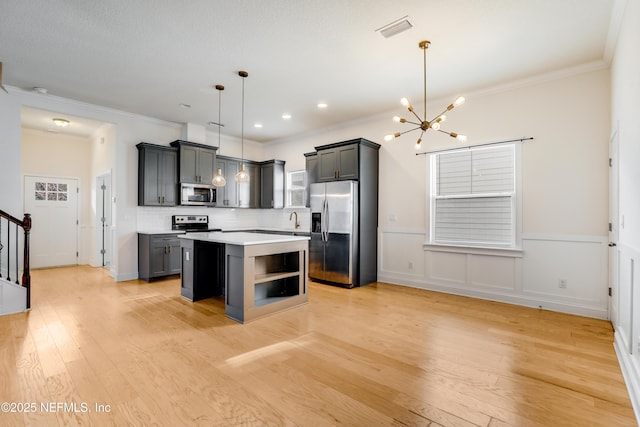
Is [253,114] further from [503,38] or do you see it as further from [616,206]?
[616,206]

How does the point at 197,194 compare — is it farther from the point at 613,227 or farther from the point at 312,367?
the point at 613,227

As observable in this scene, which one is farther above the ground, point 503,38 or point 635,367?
point 503,38

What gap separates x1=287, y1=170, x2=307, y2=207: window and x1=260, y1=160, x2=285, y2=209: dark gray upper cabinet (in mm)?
184

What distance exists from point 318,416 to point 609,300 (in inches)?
147

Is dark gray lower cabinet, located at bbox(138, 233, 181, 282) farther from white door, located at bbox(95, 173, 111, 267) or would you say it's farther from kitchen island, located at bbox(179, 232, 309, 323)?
white door, located at bbox(95, 173, 111, 267)

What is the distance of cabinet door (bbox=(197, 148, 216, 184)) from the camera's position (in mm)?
6195

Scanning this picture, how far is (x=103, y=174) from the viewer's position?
6.34m

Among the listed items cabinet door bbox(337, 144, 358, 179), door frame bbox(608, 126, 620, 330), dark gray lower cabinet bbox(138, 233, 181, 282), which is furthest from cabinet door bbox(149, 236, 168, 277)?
door frame bbox(608, 126, 620, 330)

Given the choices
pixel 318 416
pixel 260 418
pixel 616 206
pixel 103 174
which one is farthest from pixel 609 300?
pixel 103 174

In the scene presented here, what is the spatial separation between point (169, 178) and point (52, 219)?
3.25 meters

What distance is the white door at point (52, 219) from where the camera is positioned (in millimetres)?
6543

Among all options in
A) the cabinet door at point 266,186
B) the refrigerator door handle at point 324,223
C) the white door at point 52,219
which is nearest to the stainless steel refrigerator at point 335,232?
the refrigerator door handle at point 324,223

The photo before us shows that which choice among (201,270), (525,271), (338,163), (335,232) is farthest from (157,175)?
(525,271)

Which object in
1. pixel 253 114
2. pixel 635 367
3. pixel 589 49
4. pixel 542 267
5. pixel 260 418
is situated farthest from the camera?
pixel 253 114
